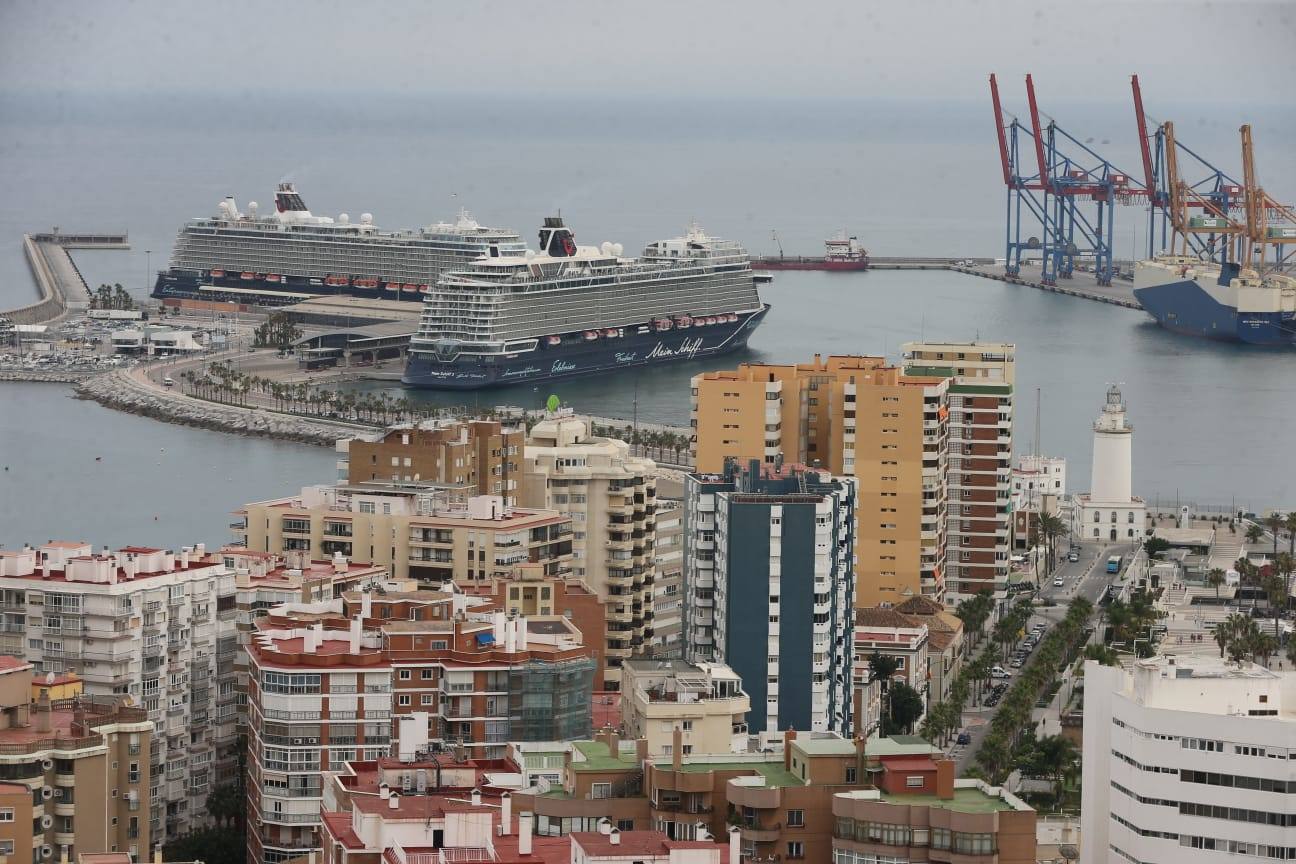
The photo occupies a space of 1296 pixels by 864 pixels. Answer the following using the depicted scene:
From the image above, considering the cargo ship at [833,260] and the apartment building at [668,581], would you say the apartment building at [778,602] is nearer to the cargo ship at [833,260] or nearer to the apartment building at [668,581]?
the apartment building at [668,581]

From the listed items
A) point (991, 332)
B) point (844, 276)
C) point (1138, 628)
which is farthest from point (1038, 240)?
point (1138, 628)

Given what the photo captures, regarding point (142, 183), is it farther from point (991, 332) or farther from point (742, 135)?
point (991, 332)

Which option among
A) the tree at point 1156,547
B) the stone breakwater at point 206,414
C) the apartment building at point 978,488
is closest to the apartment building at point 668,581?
the apartment building at point 978,488

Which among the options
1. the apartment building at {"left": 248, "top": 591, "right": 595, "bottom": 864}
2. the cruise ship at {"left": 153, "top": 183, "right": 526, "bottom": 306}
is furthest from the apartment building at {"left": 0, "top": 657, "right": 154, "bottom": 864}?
the cruise ship at {"left": 153, "top": 183, "right": 526, "bottom": 306}

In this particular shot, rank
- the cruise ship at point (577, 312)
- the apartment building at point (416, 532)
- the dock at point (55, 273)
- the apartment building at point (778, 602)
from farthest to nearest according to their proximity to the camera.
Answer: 1. the dock at point (55, 273)
2. the cruise ship at point (577, 312)
3. the apartment building at point (416, 532)
4. the apartment building at point (778, 602)

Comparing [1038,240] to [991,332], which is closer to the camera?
[991,332]

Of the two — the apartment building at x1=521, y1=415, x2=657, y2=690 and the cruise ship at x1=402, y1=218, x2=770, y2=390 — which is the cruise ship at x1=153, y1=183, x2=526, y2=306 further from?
the apartment building at x1=521, y1=415, x2=657, y2=690

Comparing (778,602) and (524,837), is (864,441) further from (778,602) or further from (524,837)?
(524,837)
